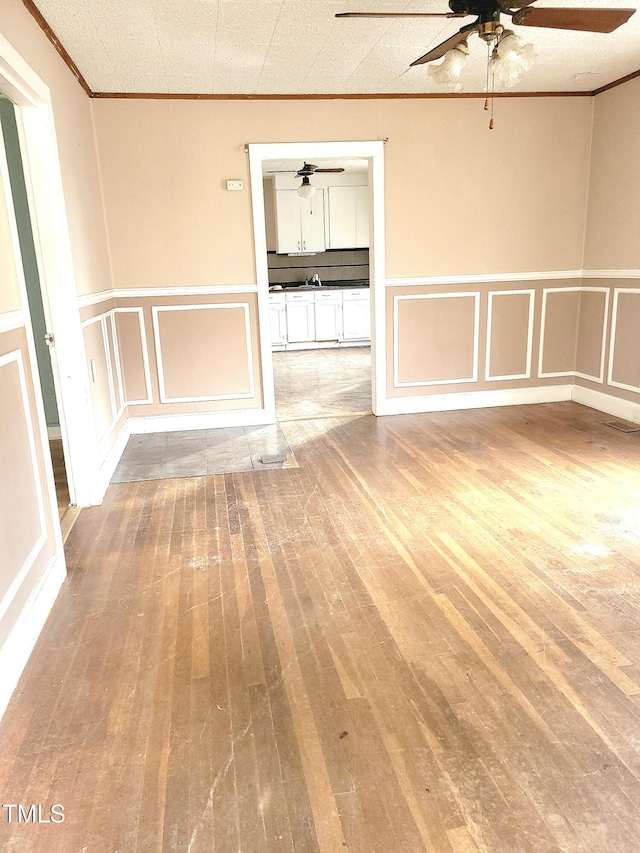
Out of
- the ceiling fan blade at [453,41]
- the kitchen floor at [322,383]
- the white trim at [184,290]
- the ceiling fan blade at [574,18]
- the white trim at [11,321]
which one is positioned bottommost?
the kitchen floor at [322,383]

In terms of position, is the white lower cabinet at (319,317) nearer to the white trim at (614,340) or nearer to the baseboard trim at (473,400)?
the baseboard trim at (473,400)

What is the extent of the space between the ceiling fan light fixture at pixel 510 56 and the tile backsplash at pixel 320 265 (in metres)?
7.53

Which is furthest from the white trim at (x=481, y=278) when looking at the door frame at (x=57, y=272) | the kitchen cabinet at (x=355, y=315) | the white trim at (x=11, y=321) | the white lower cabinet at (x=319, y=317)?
the kitchen cabinet at (x=355, y=315)

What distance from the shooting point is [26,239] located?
4617 mm

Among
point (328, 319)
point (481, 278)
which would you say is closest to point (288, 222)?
point (328, 319)

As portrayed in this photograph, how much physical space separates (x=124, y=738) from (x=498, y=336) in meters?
4.67

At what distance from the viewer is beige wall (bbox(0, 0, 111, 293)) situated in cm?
285

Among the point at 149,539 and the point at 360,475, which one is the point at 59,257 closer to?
the point at 149,539

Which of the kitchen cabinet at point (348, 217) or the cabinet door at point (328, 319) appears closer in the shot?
the cabinet door at point (328, 319)

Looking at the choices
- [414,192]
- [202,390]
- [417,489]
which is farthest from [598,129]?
[202,390]

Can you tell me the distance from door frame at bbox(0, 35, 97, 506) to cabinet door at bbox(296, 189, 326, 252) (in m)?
6.80

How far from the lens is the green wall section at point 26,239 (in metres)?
4.33

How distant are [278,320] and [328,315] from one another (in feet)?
2.63

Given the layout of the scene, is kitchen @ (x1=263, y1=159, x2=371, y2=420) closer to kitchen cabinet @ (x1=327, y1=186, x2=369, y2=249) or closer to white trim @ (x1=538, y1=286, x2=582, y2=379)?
kitchen cabinet @ (x1=327, y1=186, x2=369, y2=249)
